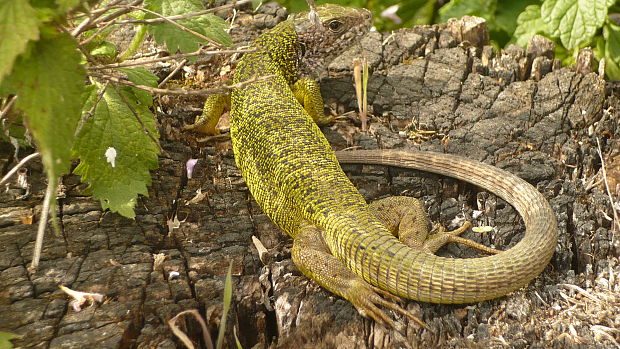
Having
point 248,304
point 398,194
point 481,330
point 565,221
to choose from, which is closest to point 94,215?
point 248,304

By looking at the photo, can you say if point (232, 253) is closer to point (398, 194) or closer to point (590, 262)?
point (398, 194)

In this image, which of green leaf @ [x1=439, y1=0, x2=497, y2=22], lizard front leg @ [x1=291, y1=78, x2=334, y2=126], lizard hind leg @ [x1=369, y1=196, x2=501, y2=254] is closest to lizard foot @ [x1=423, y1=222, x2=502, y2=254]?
lizard hind leg @ [x1=369, y1=196, x2=501, y2=254]

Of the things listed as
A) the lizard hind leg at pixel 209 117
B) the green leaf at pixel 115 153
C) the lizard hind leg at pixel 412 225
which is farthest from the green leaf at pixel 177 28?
the lizard hind leg at pixel 412 225

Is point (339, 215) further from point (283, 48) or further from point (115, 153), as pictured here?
point (283, 48)

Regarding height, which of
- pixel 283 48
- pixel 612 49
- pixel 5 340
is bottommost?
pixel 5 340

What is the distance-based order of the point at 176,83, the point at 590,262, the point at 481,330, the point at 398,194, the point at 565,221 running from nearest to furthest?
the point at 481,330 < the point at 590,262 < the point at 565,221 < the point at 398,194 < the point at 176,83

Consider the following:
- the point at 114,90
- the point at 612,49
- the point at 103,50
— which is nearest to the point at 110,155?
the point at 114,90
